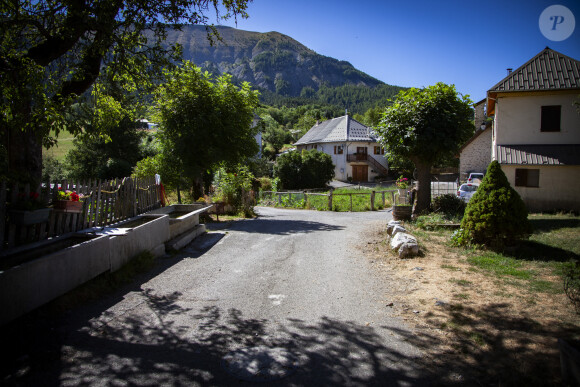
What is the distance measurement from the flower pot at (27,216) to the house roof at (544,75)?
18213 millimetres

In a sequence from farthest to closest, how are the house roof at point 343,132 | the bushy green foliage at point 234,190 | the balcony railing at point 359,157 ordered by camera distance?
the house roof at point 343,132 < the balcony railing at point 359,157 < the bushy green foliage at point 234,190

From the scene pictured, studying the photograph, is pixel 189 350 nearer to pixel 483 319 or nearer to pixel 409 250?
pixel 483 319

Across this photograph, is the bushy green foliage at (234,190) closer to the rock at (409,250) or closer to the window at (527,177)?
the rock at (409,250)

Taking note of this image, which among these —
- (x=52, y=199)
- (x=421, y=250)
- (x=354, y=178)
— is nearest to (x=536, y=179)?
(x=421, y=250)

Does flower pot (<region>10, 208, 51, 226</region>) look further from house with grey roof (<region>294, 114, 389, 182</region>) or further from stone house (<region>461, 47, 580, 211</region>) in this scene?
house with grey roof (<region>294, 114, 389, 182</region>)

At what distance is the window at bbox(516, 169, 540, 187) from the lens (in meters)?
16.9

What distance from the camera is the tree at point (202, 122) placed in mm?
15734

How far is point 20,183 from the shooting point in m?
5.38

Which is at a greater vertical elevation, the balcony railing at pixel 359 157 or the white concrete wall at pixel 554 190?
the balcony railing at pixel 359 157

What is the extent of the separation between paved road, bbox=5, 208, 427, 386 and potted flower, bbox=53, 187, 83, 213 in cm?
168

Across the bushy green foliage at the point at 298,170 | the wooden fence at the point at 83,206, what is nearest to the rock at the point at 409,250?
the wooden fence at the point at 83,206

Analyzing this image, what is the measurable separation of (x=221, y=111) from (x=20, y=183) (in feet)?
37.7

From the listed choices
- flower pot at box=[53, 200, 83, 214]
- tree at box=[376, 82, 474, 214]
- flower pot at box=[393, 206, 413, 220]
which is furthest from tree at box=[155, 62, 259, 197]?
flower pot at box=[53, 200, 83, 214]

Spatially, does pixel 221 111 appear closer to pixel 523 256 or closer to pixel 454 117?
pixel 454 117
